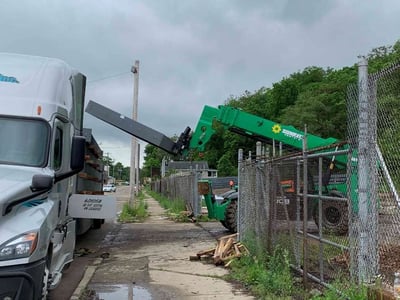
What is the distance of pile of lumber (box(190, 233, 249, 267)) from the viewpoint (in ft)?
33.2

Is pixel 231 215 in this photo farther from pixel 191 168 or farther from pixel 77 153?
pixel 191 168

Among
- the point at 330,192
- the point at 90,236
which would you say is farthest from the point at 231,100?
the point at 330,192

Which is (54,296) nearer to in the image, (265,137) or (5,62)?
(5,62)

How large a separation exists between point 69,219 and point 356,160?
4673mm

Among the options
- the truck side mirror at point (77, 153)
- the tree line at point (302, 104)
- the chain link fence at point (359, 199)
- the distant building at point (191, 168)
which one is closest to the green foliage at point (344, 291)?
the chain link fence at point (359, 199)

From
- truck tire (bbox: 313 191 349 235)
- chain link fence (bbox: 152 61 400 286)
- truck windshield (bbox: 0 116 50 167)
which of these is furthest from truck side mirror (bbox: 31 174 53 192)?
truck tire (bbox: 313 191 349 235)

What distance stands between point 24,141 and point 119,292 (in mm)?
2969

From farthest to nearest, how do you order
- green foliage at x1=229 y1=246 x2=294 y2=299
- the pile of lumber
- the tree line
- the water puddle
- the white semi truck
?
the tree line → the pile of lumber → the water puddle → green foliage at x1=229 y1=246 x2=294 y2=299 → the white semi truck

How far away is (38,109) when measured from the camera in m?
6.86

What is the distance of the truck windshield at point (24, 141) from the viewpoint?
20.9ft

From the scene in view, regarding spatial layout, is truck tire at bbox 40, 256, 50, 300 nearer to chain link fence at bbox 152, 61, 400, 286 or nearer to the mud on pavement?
the mud on pavement

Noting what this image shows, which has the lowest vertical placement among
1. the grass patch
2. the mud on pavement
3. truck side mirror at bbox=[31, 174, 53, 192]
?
the mud on pavement

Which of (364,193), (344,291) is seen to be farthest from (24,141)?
(344,291)

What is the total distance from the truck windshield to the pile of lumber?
15.4 ft
